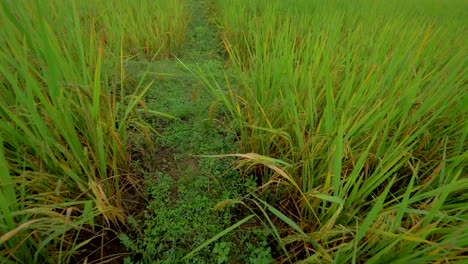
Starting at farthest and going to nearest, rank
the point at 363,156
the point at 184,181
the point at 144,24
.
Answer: the point at 144,24
the point at 184,181
the point at 363,156

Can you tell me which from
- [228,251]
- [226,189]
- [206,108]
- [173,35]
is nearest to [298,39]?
[206,108]

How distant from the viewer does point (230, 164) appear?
3.59ft

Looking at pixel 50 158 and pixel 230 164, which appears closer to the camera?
pixel 50 158

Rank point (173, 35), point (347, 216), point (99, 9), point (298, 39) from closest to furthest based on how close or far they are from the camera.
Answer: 1. point (347, 216)
2. point (298, 39)
3. point (99, 9)
4. point (173, 35)

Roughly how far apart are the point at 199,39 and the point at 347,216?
2227mm

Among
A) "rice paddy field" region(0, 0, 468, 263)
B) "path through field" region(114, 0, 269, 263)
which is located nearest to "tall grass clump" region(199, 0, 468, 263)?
"rice paddy field" region(0, 0, 468, 263)

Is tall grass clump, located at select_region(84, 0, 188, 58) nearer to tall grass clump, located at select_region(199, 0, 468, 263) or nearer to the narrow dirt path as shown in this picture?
the narrow dirt path

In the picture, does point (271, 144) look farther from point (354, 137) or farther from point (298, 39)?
point (298, 39)

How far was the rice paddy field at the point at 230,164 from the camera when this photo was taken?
0.65 m

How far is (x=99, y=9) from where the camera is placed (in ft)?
6.59

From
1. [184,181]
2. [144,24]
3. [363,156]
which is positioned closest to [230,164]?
[184,181]

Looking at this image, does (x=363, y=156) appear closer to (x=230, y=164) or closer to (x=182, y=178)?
(x=230, y=164)

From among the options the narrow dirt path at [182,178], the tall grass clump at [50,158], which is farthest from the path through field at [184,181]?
the tall grass clump at [50,158]

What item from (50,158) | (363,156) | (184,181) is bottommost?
(184,181)
